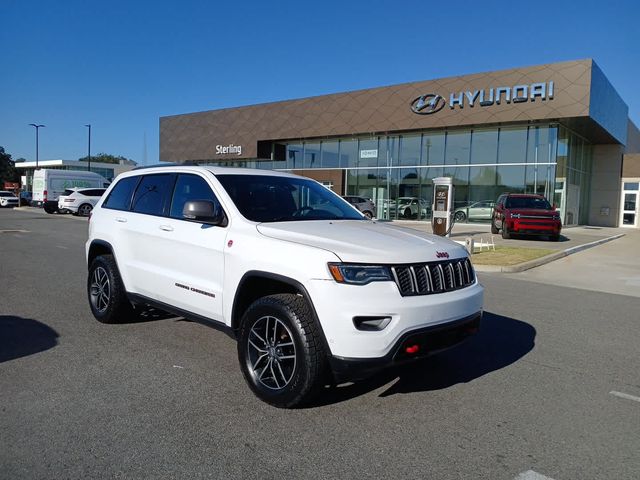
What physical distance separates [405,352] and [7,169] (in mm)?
98721

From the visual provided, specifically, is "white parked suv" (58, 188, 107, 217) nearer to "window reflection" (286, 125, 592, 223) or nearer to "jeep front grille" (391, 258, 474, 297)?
"window reflection" (286, 125, 592, 223)

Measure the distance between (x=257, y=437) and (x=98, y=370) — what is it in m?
1.83

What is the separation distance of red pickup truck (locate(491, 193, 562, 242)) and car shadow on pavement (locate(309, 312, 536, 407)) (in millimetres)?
13376

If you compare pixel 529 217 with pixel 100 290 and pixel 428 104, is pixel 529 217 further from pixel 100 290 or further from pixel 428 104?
pixel 100 290

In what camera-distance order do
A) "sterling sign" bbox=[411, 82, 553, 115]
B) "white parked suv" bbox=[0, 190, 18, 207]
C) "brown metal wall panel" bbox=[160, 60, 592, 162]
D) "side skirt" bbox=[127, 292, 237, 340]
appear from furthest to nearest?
1. "white parked suv" bbox=[0, 190, 18, 207]
2. "sterling sign" bbox=[411, 82, 553, 115]
3. "brown metal wall panel" bbox=[160, 60, 592, 162]
4. "side skirt" bbox=[127, 292, 237, 340]

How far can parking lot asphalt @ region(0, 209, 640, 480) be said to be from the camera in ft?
9.41

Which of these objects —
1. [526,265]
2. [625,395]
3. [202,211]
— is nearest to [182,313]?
[202,211]

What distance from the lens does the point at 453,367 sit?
14.8ft

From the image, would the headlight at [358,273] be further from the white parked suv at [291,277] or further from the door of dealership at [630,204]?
the door of dealership at [630,204]

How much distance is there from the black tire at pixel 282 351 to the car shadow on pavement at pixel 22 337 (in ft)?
7.54

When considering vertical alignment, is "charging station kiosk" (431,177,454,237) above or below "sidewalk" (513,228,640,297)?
above

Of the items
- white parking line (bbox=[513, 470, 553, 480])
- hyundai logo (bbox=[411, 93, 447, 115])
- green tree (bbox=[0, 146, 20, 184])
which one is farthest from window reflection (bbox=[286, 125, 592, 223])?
green tree (bbox=[0, 146, 20, 184])

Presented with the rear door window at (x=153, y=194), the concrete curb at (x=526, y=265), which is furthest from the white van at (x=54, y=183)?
the rear door window at (x=153, y=194)

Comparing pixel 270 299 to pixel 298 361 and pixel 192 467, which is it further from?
pixel 192 467
